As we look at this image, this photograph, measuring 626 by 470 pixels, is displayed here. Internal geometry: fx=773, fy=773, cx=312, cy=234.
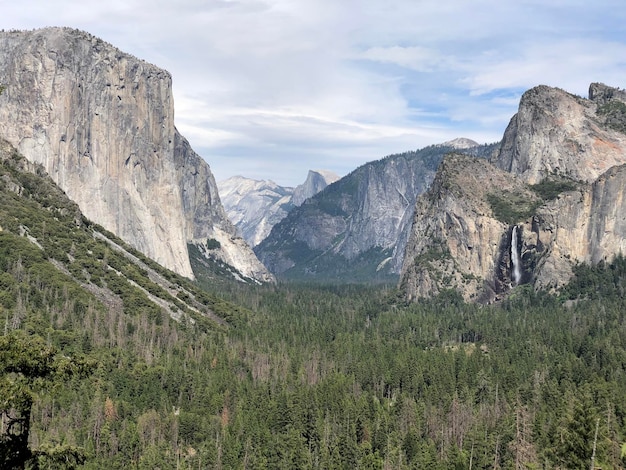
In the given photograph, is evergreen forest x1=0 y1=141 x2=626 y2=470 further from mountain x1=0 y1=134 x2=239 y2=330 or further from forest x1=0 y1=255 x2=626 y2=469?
mountain x1=0 y1=134 x2=239 y2=330

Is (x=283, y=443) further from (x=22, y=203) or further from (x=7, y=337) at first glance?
(x=22, y=203)

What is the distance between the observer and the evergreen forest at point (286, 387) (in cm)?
9812

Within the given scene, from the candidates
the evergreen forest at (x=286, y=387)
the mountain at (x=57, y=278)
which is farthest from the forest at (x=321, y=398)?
the mountain at (x=57, y=278)

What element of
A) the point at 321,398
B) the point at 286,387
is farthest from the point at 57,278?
the point at 321,398

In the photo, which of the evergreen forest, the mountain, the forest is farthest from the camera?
the mountain

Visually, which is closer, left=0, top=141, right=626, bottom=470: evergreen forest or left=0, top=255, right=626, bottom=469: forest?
left=0, top=255, right=626, bottom=469: forest

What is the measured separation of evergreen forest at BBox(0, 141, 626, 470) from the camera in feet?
322

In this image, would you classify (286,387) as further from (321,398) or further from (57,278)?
(57,278)

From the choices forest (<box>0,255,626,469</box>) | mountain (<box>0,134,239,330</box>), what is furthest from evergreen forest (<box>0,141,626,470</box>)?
mountain (<box>0,134,239,330</box>)

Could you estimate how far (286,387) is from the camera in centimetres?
13500

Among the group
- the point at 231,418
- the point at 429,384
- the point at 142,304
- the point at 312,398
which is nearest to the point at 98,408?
the point at 231,418

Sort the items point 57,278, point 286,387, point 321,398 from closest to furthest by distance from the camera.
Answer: point 321,398, point 286,387, point 57,278

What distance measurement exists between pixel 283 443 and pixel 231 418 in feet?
54.8

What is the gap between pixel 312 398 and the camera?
123 meters
